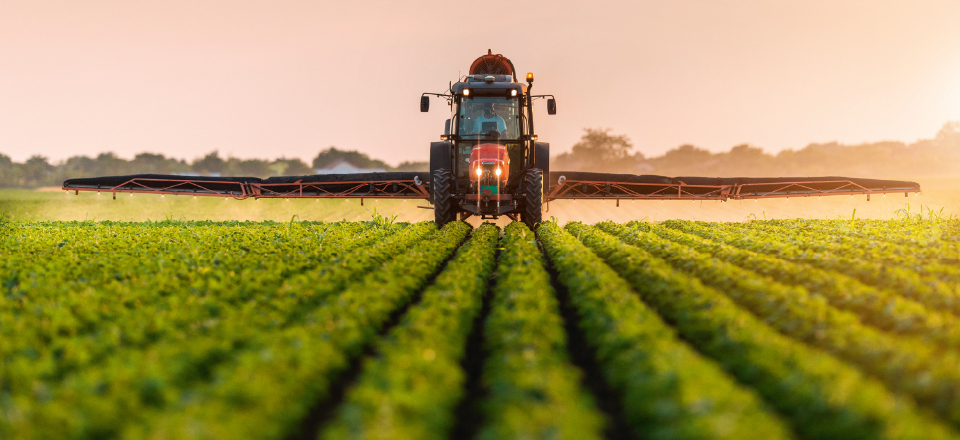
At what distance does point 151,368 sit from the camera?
3629mm

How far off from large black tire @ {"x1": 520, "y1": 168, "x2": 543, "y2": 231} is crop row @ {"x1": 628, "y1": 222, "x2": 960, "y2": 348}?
653 centimetres

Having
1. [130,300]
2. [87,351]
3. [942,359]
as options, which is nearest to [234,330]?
[87,351]

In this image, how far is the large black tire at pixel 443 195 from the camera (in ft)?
48.3

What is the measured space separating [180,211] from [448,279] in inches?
1046

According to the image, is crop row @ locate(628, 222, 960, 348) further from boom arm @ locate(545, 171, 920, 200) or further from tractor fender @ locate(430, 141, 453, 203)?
boom arm @ locate(545, 171, 920, 200)

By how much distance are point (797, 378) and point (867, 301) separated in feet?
9.59

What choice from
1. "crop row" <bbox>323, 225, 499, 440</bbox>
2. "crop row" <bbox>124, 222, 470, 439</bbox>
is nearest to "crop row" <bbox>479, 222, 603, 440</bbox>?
"crop row" <bbox>323, 225, 499, 440</bbox>

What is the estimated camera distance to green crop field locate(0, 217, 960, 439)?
3.11m

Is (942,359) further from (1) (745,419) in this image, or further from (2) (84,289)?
(2) (84,289)

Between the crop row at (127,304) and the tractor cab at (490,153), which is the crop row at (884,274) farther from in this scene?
the crop row at (127,304)

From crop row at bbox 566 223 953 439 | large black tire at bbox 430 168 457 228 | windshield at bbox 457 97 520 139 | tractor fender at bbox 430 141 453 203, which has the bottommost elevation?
crop row at bbox 566 223 953 439

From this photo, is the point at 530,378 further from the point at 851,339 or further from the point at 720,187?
the point at 720,187

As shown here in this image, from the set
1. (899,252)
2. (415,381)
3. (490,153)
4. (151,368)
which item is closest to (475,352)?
(415,381)

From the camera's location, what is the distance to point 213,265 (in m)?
7.98
